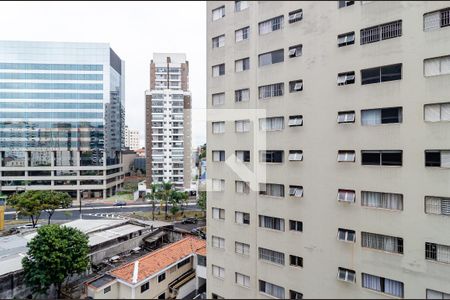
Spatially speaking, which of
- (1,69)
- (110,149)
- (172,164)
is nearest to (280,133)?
(172,164)

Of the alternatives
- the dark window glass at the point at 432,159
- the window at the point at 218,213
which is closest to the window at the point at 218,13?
the window at the point at 218,213

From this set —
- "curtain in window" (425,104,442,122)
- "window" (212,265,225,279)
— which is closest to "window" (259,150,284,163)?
"curtain in window" (425,104,442,122)

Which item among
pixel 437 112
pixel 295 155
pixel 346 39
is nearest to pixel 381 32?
pixel 346 39

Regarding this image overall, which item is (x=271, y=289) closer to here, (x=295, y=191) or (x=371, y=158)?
(x=295, y=191)

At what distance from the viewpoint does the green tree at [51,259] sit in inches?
332

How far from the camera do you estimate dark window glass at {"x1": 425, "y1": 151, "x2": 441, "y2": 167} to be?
531 cm

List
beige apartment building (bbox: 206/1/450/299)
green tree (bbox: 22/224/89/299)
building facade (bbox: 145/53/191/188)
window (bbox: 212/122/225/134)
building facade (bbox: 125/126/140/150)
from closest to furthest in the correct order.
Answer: beige apartment building (bbox: 206/1/450/299), window (bbox: 212/122/225/134), green tree (bbox: 22/224/89/299), building facade (bbox: 145/53/191/188), building facade (bbox: 125/126/140/150)

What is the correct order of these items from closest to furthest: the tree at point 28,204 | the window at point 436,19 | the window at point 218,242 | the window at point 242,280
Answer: the window at point 436,19 → the window at point 242,280 → the window at point 218,242 → the tree at point 28,204

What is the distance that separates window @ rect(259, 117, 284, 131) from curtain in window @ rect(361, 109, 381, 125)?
71.8 inches

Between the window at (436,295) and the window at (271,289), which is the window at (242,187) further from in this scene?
the window at (436,295)

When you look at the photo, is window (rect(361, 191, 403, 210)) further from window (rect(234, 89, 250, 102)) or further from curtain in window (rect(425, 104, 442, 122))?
window (rect(234, 89, 250, 102))

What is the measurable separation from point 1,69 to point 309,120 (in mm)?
32201

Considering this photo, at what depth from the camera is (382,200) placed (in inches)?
227

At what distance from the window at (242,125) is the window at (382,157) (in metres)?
2.84
